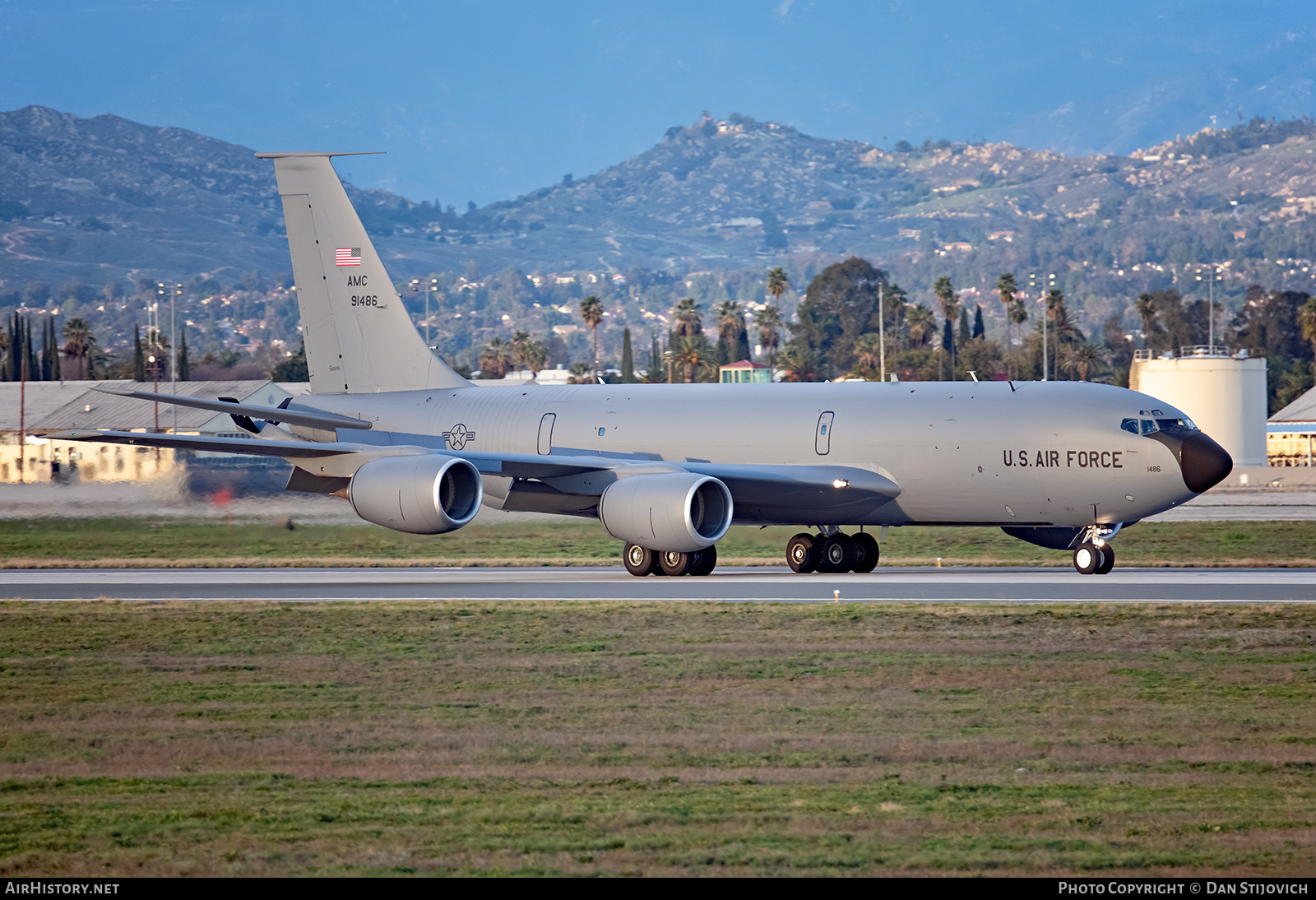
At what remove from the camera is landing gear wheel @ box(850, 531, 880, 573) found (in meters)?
33.0

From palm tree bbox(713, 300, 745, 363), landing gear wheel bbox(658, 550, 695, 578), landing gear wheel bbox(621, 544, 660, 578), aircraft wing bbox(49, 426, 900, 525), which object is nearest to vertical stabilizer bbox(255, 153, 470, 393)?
aircraft wing bbox(49, 426, 900, 525)

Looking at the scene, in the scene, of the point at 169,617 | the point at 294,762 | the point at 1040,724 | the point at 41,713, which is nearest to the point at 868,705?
the point at 1040,724

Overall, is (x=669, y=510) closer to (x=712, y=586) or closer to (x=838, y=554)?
(x=712, y=586)

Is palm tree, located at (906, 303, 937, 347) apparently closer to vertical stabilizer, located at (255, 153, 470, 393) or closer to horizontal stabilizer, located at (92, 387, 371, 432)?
vertical stabilizer, located at (255, 153, 470, 393)

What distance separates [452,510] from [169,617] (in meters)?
6.77

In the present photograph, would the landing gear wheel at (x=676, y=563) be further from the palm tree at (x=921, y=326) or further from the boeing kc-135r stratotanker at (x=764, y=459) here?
the palm tree at (x=921, y=326)

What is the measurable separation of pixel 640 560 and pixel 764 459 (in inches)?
124

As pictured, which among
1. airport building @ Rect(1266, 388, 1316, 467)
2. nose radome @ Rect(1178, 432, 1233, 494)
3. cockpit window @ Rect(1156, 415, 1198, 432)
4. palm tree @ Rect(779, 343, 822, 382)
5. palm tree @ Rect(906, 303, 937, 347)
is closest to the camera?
nose radome @ Rect(1178, 432, 1233, 494)

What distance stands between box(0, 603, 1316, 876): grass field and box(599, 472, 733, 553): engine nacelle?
5.93 meters

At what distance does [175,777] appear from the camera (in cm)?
1312

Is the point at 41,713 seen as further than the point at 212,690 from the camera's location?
No
